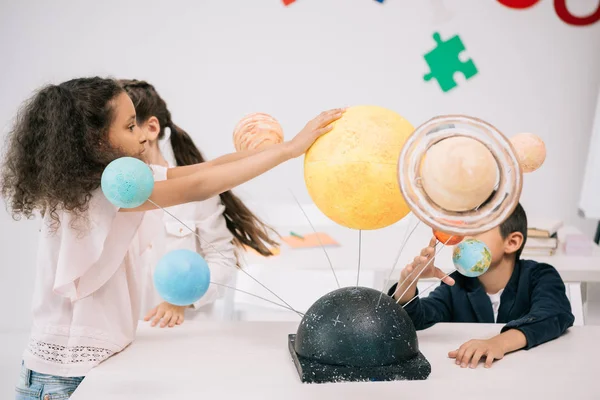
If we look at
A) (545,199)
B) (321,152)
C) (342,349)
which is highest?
(321,152)

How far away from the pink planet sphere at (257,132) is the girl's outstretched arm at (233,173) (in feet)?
0.09

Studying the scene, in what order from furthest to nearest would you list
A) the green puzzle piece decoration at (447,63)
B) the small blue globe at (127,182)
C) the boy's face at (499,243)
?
the green puzzle piece decoration at (447,63) < the boy's face at (499,243) < the small blue globe at (127,182)

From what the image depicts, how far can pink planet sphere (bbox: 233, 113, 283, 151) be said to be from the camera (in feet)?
4.82

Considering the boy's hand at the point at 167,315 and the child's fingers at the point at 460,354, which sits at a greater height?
the boy's hand at the point at 167,315

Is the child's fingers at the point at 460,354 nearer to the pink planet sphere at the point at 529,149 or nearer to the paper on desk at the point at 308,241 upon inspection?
the pink planet sphere at the point at 529,149

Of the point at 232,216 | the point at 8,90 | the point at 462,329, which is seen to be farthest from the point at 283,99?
the point at 462,329

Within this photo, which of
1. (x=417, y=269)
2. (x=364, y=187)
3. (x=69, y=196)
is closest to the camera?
(x=364, y=187)

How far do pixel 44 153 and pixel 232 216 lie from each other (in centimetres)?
106

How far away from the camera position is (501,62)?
4.28 meters

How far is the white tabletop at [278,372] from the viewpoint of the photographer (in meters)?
1.29

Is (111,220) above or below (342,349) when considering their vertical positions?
above

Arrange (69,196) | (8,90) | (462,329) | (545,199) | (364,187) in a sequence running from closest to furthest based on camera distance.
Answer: (364,187)
(69,196)
(462,329)
(8,90)
(545,199)

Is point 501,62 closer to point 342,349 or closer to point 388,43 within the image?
point 388,43

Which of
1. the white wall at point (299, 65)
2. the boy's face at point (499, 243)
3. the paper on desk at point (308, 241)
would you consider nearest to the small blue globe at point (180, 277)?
the boy's face at point (499, 243)
